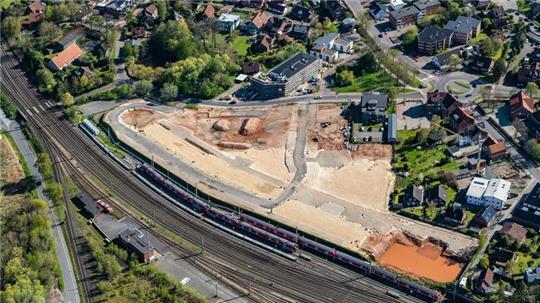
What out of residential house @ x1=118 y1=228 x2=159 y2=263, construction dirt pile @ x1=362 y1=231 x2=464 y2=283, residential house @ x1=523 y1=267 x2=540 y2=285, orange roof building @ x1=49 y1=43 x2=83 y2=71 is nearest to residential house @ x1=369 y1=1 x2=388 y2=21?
orange roof building @ x1=49 y1=43 x2=83 y2=71

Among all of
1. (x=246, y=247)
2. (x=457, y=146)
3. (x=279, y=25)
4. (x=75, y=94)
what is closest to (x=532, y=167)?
(x=457, y=146)

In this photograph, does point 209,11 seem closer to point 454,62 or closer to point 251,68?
point 251,68

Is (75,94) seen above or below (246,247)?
above

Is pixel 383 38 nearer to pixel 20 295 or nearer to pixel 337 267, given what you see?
pixel 337 267

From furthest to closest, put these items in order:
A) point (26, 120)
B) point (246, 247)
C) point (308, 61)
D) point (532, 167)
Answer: point (308, 61)
point (26, 120)
point (532, 167)
point (246, 247)

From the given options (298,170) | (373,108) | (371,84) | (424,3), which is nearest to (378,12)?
(424,3)

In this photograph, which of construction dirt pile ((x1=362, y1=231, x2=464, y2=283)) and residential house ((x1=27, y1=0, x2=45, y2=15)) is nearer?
construction dirt pile ((x1=362, y1=231, x2=464, y2=283))

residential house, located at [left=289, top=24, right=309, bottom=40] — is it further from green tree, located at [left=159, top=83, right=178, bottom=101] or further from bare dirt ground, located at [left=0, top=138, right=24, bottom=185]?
bare dirt ground, located at [left=0, top=138, right=24, bottom=185]
